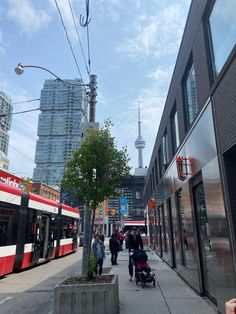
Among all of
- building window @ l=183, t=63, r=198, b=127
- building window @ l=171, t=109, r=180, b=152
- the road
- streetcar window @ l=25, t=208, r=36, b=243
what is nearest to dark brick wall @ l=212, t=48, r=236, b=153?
building window @ l=183, t=63, r=198, b=127

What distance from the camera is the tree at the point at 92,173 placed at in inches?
310

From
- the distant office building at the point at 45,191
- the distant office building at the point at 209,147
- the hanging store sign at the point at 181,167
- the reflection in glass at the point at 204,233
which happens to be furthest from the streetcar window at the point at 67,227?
the distant office building at the point at 45,191

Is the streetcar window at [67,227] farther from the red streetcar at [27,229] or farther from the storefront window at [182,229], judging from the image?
the storefront window at [182,229]

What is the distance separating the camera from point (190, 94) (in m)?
9.18

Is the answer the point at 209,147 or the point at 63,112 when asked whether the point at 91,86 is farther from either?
the point at 209,147

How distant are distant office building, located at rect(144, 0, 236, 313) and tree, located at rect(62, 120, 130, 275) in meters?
2.35

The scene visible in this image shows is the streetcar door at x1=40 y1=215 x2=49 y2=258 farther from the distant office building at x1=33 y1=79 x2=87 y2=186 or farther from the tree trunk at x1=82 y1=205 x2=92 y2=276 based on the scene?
the tree trunk at x1=82 y1=205 x2=92 y2=276

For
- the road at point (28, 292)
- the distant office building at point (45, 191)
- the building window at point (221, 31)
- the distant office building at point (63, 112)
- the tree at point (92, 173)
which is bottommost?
the road at point (28, 292)

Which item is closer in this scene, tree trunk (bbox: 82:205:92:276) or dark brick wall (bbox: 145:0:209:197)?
dark brick wall (bbox: 145:0:209:197)

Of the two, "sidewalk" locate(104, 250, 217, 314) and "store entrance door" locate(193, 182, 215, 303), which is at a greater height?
"store entrance door" locate(193, 182, 215, 303)

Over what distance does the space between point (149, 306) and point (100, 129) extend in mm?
5099

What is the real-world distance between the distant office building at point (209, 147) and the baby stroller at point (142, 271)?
1.29 m

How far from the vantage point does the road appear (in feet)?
23.0

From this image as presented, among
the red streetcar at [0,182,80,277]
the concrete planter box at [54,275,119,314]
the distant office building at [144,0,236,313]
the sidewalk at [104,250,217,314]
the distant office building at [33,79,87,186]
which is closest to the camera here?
the distant office building at [144,0,236,313]
